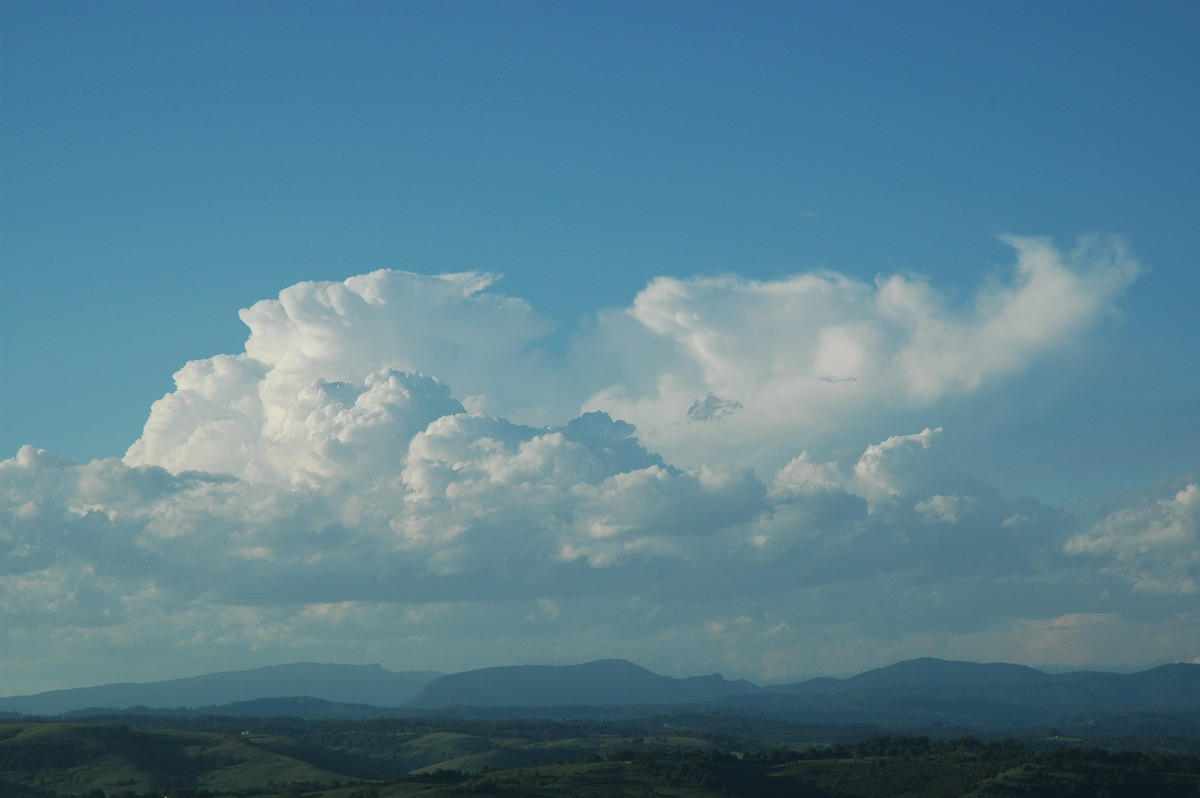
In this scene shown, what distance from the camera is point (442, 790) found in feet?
589

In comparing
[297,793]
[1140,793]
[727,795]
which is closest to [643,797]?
[727,795]

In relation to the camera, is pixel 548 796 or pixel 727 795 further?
pixel 727 795

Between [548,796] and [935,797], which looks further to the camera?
[935,797]

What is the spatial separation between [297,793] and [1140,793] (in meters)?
148

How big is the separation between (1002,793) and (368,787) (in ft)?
362

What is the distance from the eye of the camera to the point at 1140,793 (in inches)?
7510

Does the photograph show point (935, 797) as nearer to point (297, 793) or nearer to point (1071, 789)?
point (1071, 789)

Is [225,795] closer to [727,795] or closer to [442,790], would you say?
[442,790]

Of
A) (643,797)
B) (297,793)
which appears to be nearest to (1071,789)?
(643,797)

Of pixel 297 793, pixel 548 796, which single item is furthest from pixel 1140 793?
pixel 297 793

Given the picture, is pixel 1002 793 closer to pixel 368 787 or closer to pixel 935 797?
pixel 935 797

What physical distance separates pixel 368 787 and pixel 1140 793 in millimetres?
135377

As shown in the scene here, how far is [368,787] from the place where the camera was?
19075 centimetres

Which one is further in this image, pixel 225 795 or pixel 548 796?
pixel 225 795
